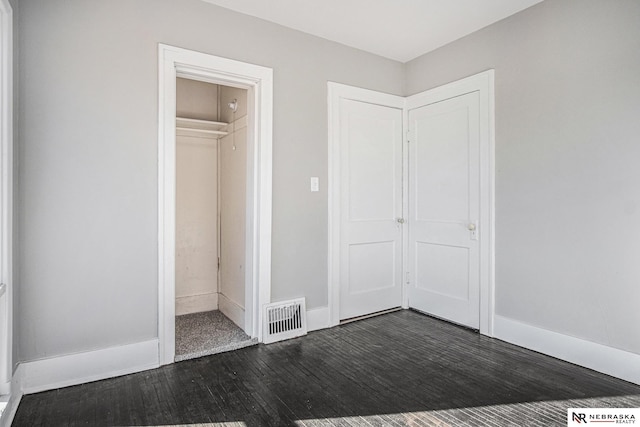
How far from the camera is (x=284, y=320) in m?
3.03

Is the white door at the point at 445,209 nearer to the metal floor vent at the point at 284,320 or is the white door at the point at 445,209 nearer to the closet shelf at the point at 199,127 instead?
the metal floor vent at the point at 284,320

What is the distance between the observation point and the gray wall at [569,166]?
232 cm

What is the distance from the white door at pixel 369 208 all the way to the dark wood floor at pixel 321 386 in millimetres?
726

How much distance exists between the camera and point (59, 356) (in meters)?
2.23

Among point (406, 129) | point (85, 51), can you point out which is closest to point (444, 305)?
point (406, 129)

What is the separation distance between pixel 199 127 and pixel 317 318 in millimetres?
2160

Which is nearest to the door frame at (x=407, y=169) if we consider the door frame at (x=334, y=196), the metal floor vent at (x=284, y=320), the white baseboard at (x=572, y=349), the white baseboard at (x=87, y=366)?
the door frame at (x=334, y=196)

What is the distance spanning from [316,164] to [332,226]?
583 mm

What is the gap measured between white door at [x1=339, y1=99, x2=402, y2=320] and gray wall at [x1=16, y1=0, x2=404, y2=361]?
128cm

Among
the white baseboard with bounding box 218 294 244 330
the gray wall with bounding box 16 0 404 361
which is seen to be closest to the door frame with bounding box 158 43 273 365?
the gray wall with bounding box 16 0 404 361

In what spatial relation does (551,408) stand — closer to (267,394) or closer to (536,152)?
(267,394)

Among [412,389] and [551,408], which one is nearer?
[551,408]
